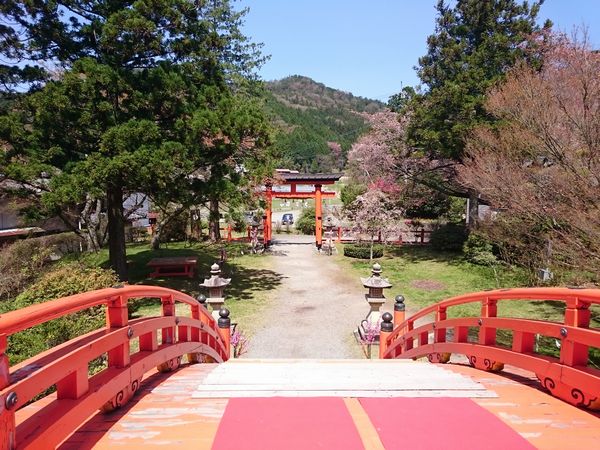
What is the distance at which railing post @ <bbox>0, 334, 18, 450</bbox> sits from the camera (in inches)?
64.1

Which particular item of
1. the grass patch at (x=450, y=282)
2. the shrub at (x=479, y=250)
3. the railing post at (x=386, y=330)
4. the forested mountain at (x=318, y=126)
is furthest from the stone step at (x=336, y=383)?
the forested mountain at (x=318, y=126)

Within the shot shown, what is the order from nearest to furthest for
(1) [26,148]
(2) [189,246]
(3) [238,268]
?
(1) [26,148] < (3) [238,268] < (2) [189,246]

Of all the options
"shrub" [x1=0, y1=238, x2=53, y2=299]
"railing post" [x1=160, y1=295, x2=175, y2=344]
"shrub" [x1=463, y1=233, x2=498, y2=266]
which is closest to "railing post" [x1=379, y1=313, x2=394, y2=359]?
"railing post" [x1=160, y1=295, x2=175, y2=344]

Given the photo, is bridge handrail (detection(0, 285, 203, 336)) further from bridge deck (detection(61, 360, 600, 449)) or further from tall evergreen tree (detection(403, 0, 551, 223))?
tall evergreen tree (detection(403, 0, 551, 223))

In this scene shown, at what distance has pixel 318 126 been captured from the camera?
8862cm

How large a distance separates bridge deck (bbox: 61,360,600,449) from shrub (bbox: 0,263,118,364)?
3.46 meters

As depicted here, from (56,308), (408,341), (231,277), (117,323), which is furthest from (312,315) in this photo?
(56,308)

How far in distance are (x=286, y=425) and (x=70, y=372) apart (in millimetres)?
1275

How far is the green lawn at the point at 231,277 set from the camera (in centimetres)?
1094

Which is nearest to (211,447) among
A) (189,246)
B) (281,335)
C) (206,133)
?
(281,335)

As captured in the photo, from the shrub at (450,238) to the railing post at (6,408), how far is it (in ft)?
66.2

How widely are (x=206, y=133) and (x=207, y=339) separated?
6.81m

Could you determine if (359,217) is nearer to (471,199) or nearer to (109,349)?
(471,199)

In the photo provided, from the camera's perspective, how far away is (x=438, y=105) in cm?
1744
